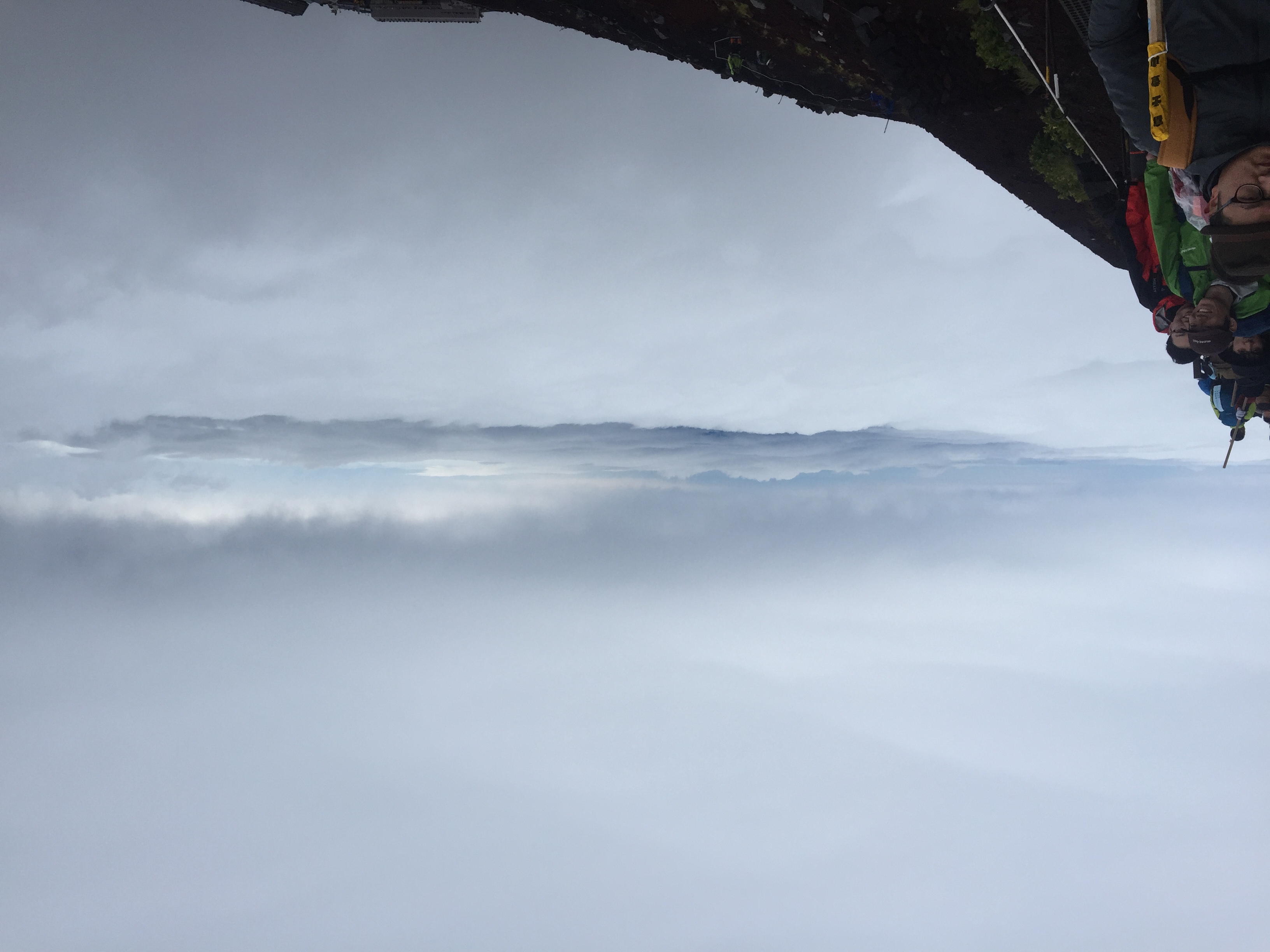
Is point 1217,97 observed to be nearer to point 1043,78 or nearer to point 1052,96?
point 1043,78

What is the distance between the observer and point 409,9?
14000 millimetres

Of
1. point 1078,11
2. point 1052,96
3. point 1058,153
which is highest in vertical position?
point 1052,96

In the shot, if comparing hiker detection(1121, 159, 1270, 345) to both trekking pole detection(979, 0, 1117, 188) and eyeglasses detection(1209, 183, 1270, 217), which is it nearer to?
trekking pole detection(979, 0, 1117, 188)

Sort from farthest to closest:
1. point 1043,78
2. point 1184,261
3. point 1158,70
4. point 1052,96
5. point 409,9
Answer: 1. point 409,9
2. point 1052,96
3. point 1043,78
4. point 1184,261
5. point 1158,70

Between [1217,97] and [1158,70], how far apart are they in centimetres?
33

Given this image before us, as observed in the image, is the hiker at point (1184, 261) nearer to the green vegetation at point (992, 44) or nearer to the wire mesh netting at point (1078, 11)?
the wire mesh netting at point (1078, 11)

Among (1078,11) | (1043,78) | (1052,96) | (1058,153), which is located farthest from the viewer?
(1058,153)

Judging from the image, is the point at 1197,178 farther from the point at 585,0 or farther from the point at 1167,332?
the point at 585,0

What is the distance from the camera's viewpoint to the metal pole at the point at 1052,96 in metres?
7.17

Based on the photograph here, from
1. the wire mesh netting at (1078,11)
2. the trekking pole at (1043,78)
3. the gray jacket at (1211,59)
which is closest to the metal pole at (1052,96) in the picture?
the trekking pole at (1043,78)

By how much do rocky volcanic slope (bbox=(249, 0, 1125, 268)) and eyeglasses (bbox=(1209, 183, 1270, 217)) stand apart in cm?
557

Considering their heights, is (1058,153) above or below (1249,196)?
above

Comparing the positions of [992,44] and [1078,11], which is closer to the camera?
[1078,11]

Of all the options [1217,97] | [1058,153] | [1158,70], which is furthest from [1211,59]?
[1058,153]
